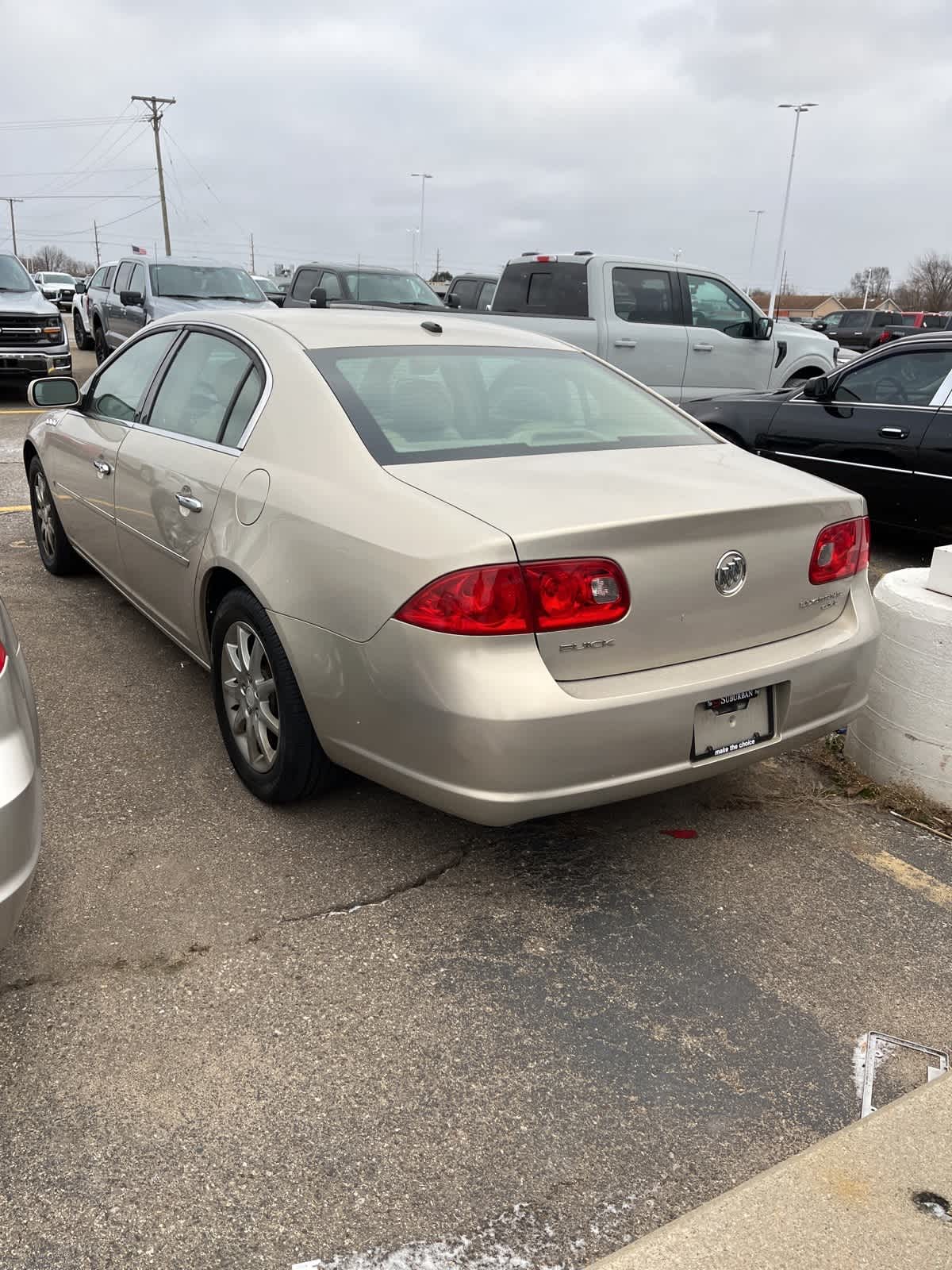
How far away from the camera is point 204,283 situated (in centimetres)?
1451

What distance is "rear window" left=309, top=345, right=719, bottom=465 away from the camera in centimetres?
326

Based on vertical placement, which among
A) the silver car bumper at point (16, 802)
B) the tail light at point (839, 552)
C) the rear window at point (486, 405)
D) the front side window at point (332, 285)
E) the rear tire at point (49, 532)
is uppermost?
the front side window at point (332, 285)

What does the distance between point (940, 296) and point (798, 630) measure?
71738 millimetres

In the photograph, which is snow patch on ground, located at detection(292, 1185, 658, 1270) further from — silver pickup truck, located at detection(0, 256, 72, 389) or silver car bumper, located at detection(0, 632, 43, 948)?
silver pickup truck, located at detection(0, 256, 72, 389)

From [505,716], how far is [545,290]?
883 centimetres

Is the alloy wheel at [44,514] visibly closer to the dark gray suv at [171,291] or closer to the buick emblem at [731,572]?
the buick emblem at [731,572]

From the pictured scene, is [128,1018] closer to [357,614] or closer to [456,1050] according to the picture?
[456,1050]

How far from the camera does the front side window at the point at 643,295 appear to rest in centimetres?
1023

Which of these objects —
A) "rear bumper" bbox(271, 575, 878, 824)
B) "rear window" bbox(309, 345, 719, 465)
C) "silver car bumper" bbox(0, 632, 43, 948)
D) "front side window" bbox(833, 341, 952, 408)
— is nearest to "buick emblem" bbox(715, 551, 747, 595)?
"rear bumper" bbox(271, 575, 878, 824)

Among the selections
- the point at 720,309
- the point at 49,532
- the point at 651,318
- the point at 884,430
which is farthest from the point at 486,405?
the point at 720,309

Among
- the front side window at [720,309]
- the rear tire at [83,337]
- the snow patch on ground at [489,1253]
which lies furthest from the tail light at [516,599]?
the rear tire at [83,337]

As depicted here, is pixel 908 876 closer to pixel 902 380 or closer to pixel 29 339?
pixel 902 380

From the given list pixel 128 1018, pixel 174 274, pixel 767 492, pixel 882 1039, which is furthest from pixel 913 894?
pixel 174 274

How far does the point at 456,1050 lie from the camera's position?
2439mm
